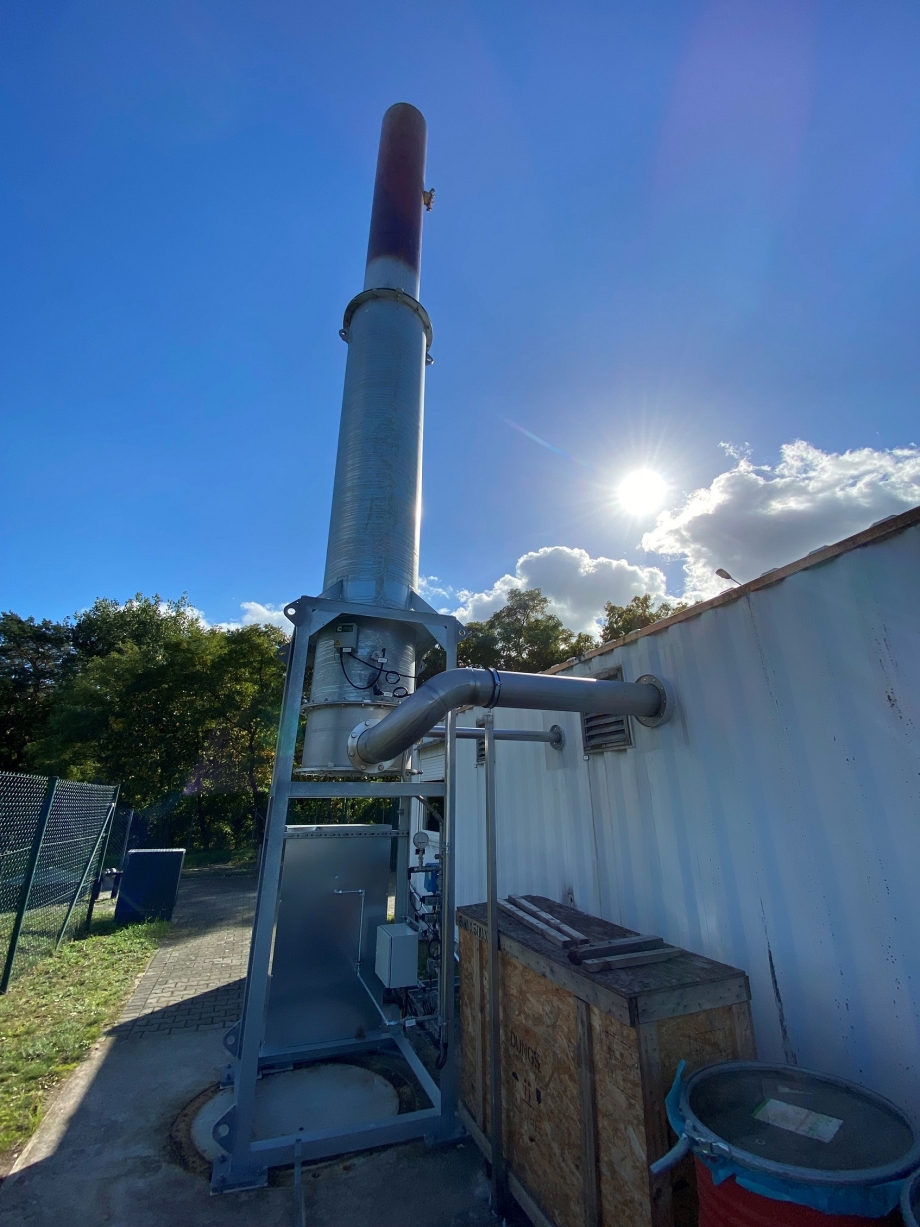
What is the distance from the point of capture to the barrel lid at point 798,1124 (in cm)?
160

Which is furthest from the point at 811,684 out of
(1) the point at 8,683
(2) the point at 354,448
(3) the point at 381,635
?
(1) the point at 8,683

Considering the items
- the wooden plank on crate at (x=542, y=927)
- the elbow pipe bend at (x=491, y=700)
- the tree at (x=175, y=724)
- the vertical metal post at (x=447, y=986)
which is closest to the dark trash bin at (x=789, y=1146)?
the wooden plank on crate at (x=542, y=927)

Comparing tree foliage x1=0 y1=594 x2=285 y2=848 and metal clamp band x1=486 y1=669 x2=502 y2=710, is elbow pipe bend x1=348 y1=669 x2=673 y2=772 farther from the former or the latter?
tree foliage x1=0 y1=594 x2=285 y2=848

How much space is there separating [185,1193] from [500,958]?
2.18m

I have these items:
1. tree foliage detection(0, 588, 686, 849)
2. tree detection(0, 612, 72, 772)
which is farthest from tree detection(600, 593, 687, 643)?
tree detection(0, 612, 72, 772)

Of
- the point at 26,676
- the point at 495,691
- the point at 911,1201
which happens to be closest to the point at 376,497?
the point at 495,691

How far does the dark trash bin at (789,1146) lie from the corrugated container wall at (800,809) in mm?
451

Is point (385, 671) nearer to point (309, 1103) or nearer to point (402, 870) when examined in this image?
point (402, 870)

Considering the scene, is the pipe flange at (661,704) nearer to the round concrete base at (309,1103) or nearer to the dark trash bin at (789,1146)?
the dark trash bin at (789,1146)

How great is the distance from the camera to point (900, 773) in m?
2.28

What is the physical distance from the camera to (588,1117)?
2.40m

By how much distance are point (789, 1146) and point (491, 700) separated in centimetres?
216

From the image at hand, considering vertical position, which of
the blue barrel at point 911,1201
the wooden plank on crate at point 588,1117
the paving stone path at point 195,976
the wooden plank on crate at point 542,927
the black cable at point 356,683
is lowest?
the paving stone path at point 195,976

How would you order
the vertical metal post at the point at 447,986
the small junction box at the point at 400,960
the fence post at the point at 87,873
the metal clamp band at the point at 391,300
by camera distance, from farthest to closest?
1. the fence post at the point at 87,873
2. the metal clamp band at the point at 391,300
3. the small junction box at the point at 400,960
4. the vertical metal post at the point at 447,986
